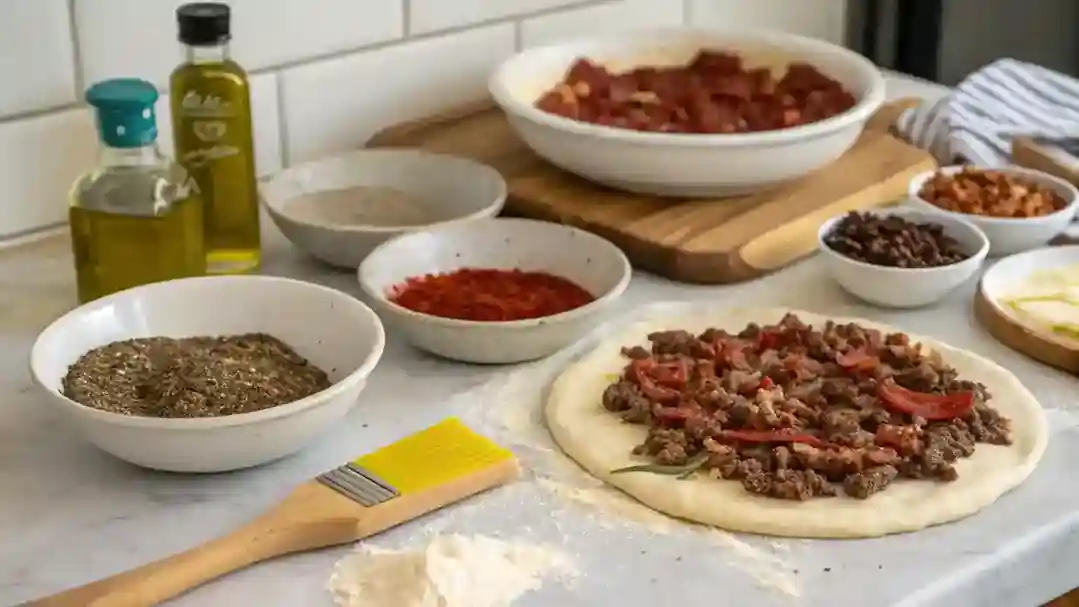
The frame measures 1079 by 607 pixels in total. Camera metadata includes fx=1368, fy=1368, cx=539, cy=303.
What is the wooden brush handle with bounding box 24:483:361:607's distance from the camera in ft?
2.24

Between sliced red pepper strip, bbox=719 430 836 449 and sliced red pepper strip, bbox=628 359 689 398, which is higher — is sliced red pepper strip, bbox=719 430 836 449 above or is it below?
below

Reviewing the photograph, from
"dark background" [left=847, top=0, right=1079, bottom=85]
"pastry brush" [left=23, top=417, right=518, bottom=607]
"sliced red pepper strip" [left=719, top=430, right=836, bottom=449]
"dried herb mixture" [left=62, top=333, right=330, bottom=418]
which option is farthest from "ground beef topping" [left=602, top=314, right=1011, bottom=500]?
"dark background" [left=847, top=0, right=1079, bottom=85]

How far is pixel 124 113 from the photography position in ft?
Answer: 2.99

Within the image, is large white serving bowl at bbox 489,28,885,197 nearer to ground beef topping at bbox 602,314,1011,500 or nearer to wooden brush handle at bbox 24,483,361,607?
ground beef topping at bbox 602,314,1011,500

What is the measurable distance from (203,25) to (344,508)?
402 mm

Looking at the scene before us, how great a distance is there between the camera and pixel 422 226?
42.5 inches

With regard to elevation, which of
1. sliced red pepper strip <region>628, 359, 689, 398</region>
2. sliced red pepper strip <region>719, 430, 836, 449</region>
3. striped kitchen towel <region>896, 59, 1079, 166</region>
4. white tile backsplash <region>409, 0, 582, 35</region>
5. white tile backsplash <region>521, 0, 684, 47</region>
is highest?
white tile backsplash <region>409, 0, 582, 35</region>

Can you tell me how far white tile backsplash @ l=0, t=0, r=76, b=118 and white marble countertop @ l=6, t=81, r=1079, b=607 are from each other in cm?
25

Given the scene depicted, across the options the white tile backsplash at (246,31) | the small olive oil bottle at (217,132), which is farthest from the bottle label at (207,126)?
the white tile backsplash at (246,31)

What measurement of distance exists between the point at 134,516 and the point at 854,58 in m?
0.77

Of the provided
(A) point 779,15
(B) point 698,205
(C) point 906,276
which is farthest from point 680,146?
(A) point 779,15

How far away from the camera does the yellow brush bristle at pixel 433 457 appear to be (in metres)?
0.79

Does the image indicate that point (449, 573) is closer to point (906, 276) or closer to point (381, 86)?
point (906, 276)

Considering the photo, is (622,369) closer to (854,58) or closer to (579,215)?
(579,215)
